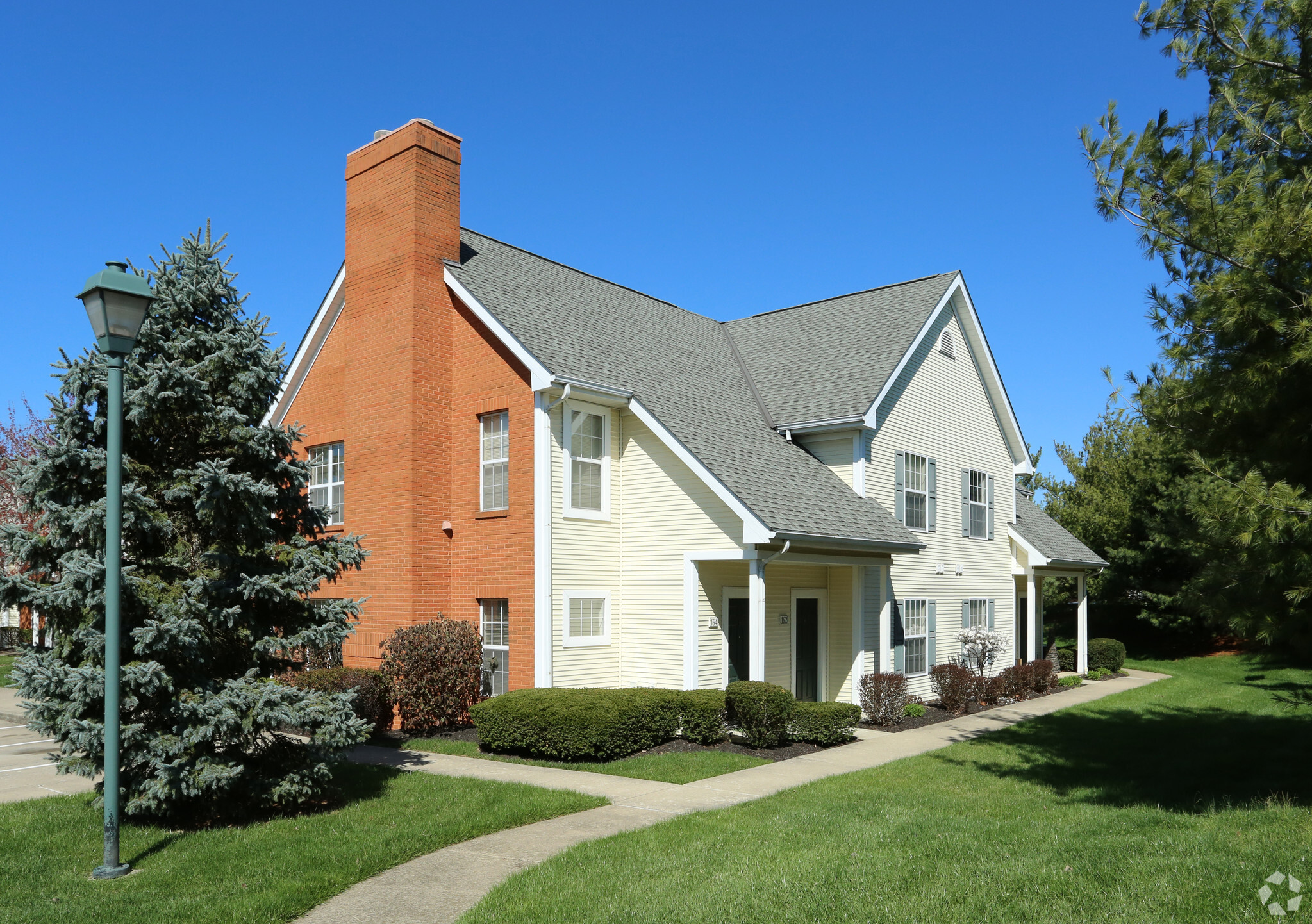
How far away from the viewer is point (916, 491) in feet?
65.7

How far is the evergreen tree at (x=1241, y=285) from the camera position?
8.54m

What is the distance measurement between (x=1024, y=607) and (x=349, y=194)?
77.9 feet

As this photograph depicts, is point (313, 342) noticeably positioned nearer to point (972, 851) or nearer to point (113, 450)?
point (113, 450)

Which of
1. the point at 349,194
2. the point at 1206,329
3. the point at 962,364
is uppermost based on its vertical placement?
the point at 349,194

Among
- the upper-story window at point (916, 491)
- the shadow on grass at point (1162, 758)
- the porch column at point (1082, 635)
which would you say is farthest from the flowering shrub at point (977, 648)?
the porch column at point (1082, 635)

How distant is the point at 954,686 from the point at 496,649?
920cm

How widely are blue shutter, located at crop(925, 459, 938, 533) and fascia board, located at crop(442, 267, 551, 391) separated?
9.38 m

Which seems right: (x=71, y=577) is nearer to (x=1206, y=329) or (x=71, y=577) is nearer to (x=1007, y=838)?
(x=1007, y=838)

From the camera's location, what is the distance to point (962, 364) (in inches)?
893

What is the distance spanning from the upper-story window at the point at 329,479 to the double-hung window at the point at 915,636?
A: 1127cm

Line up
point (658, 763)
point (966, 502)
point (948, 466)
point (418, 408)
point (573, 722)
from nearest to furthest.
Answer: point (658, 763) < point (573, 722) < point (418, 408) < point (948, 466) < point (966, 502)

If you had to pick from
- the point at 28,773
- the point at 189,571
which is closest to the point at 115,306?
the point at 189,571

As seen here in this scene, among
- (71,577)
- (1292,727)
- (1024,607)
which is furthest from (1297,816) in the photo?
(1024,607)

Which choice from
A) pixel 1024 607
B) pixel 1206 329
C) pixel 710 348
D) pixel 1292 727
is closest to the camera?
pixel 1206 329
